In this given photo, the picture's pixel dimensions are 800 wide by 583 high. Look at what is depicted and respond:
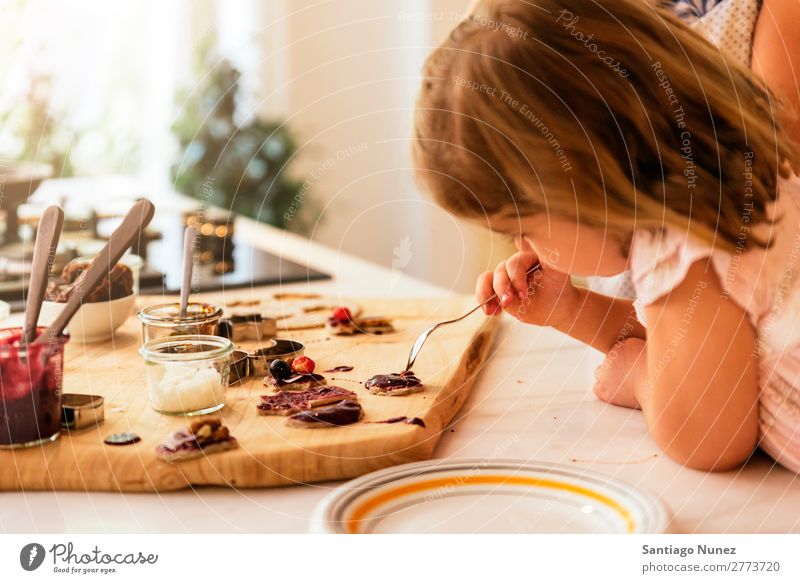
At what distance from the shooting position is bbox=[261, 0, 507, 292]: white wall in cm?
80

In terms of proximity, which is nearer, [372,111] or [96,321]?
[96,321]

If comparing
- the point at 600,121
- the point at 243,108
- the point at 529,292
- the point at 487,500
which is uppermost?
the point at 243,108

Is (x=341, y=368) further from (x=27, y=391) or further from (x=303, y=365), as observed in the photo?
(x=27, y=391)

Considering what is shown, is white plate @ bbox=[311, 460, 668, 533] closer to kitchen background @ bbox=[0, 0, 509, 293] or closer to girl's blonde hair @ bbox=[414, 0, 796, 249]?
girl's blonde hair @ bbox=[414, 0, 796, 249]

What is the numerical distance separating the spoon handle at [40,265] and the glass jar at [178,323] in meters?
0.12

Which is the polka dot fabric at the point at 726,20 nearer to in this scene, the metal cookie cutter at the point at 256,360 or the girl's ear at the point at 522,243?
the girl's ear at the point at 522,243

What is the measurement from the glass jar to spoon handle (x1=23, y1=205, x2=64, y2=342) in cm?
12

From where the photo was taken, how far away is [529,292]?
2.40 ft

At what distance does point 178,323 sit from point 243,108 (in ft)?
5.99

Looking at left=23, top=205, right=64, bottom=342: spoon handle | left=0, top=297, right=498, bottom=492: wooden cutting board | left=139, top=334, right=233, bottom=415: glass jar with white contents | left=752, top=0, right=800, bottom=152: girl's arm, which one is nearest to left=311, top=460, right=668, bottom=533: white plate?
left=0, top=297, right=498, bottom=492: wooden cutting board

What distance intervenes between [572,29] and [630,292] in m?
0.44

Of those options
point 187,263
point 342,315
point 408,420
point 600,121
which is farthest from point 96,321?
point 600,121
